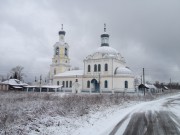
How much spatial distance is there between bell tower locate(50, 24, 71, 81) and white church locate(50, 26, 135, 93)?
2.64 meters

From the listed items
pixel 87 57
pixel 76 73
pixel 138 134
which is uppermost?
pixel 87 57

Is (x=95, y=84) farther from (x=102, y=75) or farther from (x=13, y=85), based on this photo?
(x=13, y=85)

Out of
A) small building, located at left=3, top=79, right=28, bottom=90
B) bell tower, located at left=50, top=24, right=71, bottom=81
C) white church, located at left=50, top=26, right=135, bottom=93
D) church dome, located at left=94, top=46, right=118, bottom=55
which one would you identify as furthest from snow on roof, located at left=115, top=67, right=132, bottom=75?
small building, located at left=3, top=79, right=28, bottom=90

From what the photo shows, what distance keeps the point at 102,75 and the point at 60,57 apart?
17.1 m

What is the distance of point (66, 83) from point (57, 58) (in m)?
9.78

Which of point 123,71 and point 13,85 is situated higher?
point 123,71

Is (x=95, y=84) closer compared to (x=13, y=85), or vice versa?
(x=95, y=84)

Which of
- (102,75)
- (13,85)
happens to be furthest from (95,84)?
(13,85)

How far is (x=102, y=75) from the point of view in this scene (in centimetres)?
5428

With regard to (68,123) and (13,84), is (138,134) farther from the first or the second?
(13,84)

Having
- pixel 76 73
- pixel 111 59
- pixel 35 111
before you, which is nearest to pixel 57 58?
pixel 76 73

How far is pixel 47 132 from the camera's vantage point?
8.24m

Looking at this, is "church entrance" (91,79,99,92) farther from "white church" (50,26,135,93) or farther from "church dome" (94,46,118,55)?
"church dome" (94,46,118,55)

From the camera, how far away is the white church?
2042 inches
